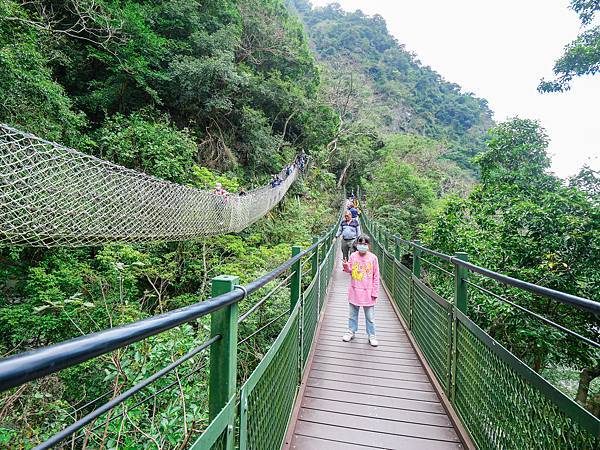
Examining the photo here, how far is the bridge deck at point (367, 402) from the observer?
61.3 inches

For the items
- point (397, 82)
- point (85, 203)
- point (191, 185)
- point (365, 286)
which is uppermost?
point (397, 82)

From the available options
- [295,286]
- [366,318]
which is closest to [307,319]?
[295,286]

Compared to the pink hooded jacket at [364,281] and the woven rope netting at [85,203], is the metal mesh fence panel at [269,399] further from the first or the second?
the woven rope netting at [85,203]

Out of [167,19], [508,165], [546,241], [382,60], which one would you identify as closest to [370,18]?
[382,60]

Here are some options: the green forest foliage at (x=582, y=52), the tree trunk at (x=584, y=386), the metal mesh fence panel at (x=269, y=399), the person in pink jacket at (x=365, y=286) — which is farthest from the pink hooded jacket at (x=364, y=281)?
the green forest foliage at (x=582, y=52)

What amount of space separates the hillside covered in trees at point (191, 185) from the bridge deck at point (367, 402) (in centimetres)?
56

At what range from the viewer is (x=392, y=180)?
12062 mm

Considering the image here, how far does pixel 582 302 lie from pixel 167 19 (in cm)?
999

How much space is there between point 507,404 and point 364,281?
1447mm

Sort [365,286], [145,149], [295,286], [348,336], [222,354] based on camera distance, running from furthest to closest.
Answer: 1. [145,149]
2. [348,336]
3. [365,286]
4. [295,286]
5. [222,354]

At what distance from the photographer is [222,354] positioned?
Answer: 72 centimetres

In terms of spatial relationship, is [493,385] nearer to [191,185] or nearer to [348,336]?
[348,336]

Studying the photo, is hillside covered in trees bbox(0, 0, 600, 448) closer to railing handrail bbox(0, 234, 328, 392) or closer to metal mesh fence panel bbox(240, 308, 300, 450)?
metal mesh fence panel bbox(240, 308, 300, 450)

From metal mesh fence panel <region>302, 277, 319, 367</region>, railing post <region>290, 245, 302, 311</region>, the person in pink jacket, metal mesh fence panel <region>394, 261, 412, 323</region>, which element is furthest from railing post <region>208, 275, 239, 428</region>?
metal mesh fence panel <region>394, 261, 412, 323</region>
